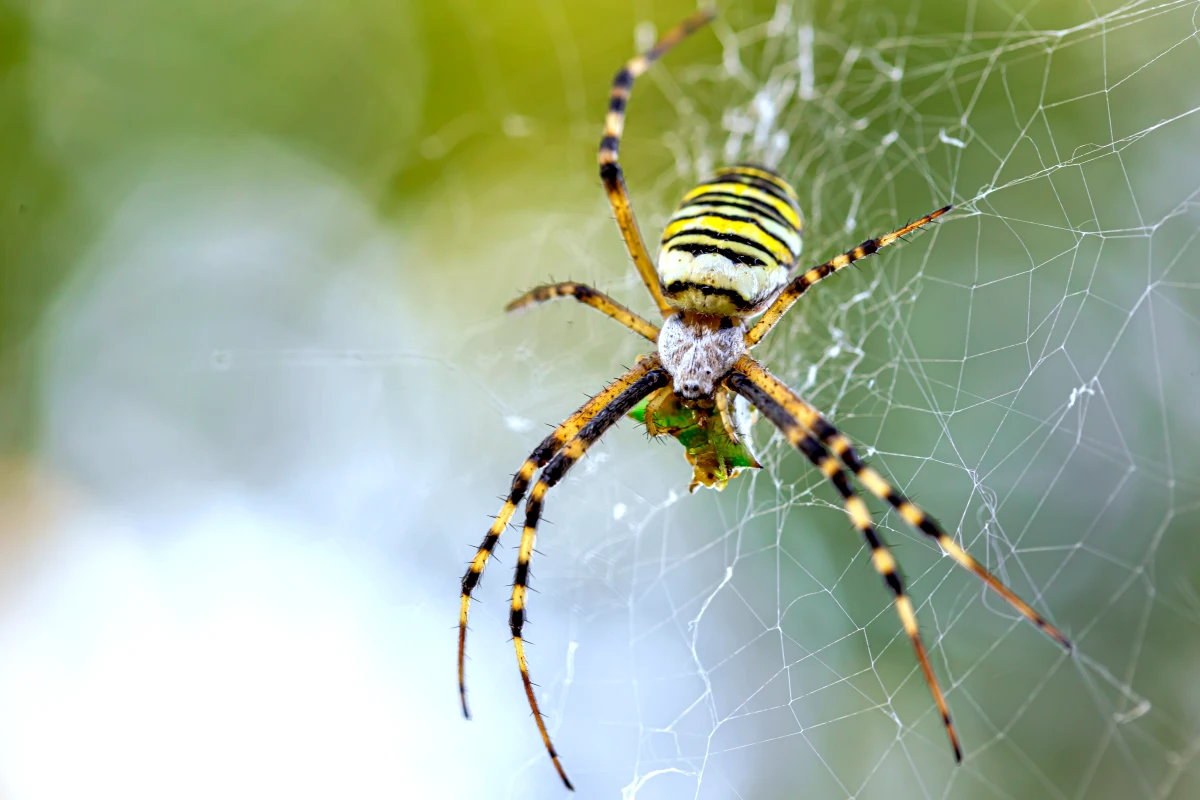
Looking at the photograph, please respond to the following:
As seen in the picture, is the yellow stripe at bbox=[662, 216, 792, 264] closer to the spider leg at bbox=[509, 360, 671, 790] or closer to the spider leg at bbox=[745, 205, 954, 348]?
the spider leg at bbox=[745, 205, 954, 348]

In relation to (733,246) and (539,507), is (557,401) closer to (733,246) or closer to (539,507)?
Result: (539,507)

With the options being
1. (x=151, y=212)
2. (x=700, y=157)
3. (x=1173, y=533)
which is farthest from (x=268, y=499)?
(x=1173, y=533)

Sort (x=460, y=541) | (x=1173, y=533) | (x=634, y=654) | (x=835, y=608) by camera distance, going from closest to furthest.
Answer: (x=1173, y=533)
(x=835, y=608)
(x=634, y=654)
(x=460, y=541)

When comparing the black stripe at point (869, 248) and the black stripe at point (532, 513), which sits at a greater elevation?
the black stripe at point (869, 248)

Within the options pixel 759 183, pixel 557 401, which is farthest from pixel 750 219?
pixel 557 401

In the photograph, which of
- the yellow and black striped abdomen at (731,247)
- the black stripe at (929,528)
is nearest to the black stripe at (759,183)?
the yellow and black striped abdomen at (731,247)

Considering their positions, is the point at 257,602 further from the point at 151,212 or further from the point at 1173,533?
the point at 1173,533

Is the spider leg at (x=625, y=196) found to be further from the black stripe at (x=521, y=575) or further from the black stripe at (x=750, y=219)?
the black stripe at (x=521, y=575)
